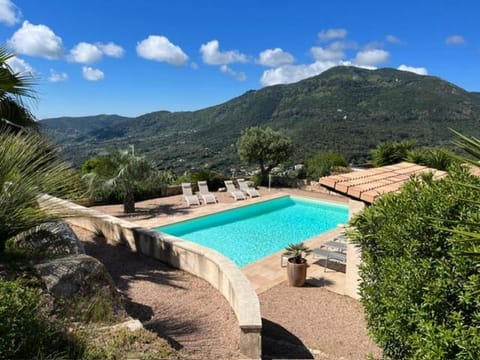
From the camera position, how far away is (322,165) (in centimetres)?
2100

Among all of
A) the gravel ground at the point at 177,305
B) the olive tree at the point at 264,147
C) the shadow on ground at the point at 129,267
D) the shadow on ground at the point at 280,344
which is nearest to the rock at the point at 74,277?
the gravel ground at the point at 177,305

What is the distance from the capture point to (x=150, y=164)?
1439 cm

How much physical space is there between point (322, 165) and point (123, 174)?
12.3m

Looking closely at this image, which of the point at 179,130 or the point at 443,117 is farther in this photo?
the point at 179,130

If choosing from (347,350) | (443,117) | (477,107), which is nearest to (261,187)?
(347,350)

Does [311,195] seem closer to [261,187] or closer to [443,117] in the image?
[261,187]

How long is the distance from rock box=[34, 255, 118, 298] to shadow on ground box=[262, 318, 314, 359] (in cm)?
236

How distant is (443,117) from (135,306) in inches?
2869

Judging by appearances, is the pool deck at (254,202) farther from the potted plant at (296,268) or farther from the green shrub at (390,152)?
the green shrub at (390,152)

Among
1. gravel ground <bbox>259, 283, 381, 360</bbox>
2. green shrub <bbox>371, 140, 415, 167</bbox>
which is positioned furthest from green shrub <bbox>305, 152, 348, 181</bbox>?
gravel ground <bbox>259, 283, 381, 360</bbox>

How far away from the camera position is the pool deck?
26.8ft

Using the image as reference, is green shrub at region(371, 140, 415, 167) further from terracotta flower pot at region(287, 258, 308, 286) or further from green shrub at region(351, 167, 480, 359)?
green shrub at region(351, 167, 480, 359)

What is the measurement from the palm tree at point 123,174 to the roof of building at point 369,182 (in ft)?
30.2

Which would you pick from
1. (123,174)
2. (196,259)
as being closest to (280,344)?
(196,259)
